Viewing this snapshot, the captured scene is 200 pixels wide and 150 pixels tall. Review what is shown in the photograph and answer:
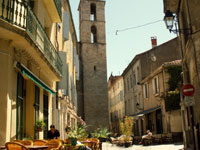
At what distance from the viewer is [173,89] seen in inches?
773

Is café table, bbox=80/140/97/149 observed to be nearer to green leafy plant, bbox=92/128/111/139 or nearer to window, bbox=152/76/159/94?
green leafy plant, bbox=92/128/111/139

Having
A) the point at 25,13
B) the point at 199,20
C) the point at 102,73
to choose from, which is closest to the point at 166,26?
the point at 199,20

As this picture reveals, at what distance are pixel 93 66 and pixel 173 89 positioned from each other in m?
15.7

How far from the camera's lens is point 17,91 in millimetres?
6973

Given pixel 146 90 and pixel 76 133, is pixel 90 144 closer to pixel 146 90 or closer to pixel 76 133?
pixel 76 133

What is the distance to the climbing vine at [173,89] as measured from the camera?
62.1 feet

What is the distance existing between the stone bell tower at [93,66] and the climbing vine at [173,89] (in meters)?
14.4

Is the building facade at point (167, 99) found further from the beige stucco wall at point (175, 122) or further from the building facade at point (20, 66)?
the building facade at point (20, 66)

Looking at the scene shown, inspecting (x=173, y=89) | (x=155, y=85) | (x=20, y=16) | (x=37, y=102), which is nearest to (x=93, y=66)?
(x=155, y=85)

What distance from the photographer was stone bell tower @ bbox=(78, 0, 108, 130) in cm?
3262

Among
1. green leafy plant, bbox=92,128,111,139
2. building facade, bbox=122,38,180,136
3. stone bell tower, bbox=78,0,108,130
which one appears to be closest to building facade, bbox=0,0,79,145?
green leafy plant, bbox=92,128,111,139

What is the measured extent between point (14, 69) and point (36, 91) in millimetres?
2524

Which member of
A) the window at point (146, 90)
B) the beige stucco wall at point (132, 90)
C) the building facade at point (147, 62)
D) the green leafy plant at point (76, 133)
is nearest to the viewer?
the green leafy plant at point (76, 133)

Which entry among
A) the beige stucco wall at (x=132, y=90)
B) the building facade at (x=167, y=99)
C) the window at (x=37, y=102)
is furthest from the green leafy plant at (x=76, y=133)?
the beige stucco wall at (x=132, y=90)
